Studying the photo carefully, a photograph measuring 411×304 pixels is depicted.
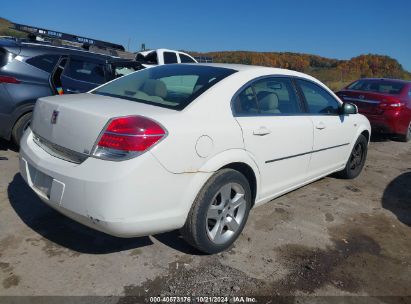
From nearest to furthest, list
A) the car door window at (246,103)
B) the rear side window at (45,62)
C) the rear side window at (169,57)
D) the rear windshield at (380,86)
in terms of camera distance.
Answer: the car door window at (246,103)
the rear side window at (45,62)
the rear windshield at (380,86)
the rear side window at (169,57)

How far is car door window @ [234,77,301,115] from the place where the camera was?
3188mm

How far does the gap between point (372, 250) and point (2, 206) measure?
3.54m

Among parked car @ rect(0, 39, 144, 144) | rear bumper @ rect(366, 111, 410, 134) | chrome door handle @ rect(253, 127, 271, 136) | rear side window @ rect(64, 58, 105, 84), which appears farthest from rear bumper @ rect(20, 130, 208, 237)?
rear bumper @ rect(366, 111, 410, 134)

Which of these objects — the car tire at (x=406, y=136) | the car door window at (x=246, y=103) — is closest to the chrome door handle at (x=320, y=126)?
the car door window at (x=246, y=103)

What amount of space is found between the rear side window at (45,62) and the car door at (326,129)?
3514 millimetres

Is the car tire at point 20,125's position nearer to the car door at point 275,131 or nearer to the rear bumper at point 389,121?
the car door at point 275,131

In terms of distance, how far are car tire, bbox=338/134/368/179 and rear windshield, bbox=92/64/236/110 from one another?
9.11 ft

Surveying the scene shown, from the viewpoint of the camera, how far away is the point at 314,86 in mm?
4340

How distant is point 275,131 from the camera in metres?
3.36

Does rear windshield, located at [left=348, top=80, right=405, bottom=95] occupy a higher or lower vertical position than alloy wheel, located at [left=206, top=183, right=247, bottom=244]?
higher

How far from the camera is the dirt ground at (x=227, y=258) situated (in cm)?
261

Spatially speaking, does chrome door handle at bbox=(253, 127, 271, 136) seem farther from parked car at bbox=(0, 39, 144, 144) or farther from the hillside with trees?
the hillside with trees

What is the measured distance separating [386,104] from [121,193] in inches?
282

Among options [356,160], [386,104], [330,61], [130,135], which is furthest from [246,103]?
[330,61]
